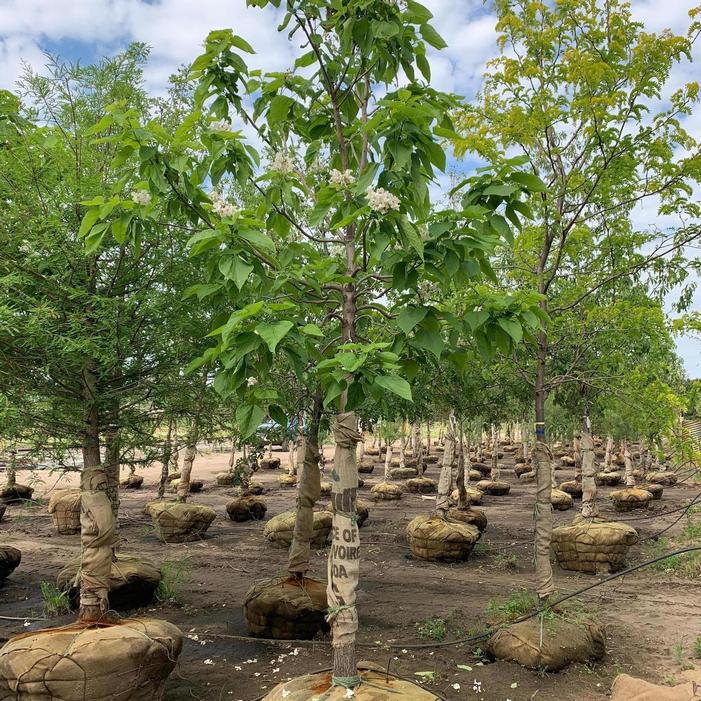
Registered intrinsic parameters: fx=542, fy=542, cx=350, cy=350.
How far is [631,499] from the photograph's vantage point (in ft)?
59.6

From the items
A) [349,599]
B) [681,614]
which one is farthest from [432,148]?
[681,614]

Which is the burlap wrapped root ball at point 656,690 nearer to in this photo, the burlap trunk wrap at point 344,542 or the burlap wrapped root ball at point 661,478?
the burlap trunk wrap at point 344,542

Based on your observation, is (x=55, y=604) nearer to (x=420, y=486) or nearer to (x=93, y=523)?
(x=93, y=523)

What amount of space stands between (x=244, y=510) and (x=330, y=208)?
15.7 meters

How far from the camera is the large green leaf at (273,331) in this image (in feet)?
8.23

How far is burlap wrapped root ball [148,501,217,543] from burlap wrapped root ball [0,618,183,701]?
9281mm

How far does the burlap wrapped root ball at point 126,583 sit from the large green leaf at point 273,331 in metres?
7.42

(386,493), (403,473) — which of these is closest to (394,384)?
(386,493)

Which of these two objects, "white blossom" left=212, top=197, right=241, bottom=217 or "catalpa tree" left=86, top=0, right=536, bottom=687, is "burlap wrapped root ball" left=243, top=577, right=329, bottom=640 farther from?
"white blossom" left=212, top=197, right=241, bottom=217

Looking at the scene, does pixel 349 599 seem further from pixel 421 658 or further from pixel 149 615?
pixel 149 615

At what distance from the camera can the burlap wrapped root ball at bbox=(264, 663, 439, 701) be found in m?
3.71

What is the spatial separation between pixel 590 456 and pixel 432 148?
44.4ft

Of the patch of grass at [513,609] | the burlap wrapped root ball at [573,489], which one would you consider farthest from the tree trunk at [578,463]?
the patch of grass at [513,609]

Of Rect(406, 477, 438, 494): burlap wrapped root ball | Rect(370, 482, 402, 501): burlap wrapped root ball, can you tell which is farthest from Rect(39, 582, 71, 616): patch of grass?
Rect(406, 477, 438, 494): burlap wrapped root ball
